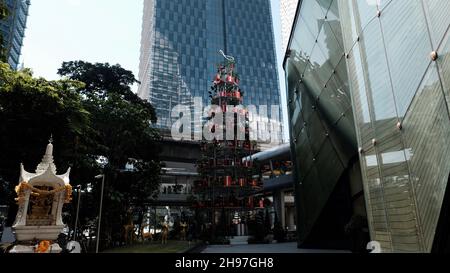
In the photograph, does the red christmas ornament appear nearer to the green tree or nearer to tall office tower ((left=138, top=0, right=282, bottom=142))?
the green tree

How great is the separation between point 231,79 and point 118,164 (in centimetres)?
1811

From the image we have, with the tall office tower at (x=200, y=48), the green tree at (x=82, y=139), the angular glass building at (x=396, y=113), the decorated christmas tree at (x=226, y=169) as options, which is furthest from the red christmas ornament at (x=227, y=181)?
the tall office tower at (x=200, y=48)

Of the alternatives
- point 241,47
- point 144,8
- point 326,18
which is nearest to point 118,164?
point 326,18

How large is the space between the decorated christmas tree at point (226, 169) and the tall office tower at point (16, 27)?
231 feet

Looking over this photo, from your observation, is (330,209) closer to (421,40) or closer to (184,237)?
(421,40)

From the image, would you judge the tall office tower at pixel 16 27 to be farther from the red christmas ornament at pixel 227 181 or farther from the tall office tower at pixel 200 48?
the red christmas ornament at pixel 227 181

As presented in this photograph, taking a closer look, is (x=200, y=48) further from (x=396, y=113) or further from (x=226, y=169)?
(x=396, y=113)

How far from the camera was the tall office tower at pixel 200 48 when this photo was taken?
114062mm

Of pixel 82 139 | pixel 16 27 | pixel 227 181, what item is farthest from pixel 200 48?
pixel 82 139

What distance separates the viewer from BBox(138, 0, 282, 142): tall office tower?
114m

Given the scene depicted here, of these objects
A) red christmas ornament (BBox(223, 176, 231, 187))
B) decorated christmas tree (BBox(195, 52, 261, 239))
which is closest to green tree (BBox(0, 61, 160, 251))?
decorated christmas tree (BBox(195, 52, 261, 239))

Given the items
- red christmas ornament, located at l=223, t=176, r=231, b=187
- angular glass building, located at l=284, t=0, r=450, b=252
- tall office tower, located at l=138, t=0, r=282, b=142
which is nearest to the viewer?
angular glass building, located at l=284, t=0, r=450, b=252

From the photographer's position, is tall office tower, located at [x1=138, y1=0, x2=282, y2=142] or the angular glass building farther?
tall office tower, located at [x1=138, y1=0, x2=282, y2=142]

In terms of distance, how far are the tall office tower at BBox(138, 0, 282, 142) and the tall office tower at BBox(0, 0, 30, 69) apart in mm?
39447
